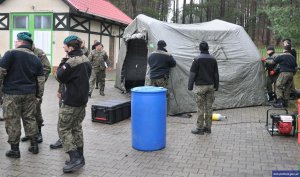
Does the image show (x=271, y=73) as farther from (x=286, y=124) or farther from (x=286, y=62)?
(x=286, y=124)

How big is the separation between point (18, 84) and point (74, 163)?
155 centimetres

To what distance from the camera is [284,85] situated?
1127 centimetres

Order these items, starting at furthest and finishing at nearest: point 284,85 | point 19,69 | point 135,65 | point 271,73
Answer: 1. point 135,65
2. point 271,73
3. point 284,85
4. point 19,69

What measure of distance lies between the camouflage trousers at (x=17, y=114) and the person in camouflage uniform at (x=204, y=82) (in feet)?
10.7

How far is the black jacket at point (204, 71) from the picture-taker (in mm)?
7680

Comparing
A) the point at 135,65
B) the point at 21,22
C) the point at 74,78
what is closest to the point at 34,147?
the point at 74,78

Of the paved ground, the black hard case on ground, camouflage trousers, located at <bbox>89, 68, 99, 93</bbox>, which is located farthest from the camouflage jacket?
the paved ground

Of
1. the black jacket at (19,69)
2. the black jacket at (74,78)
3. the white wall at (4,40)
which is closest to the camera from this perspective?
the black jacket at (74,78)

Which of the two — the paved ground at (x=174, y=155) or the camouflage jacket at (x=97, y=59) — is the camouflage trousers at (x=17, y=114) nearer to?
the paved ground at (x=174, y=155)

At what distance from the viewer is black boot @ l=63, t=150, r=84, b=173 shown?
5260 millimetres

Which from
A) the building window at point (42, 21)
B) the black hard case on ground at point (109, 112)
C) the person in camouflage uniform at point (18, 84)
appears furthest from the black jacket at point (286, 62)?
the building window at point (42, 21)

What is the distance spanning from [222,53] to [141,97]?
19.1ft

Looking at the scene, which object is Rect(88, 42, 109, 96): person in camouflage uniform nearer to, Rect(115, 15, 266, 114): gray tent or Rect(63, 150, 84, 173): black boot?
Rect(115, 15, 266, 114): gray tent

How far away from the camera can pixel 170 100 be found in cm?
997
